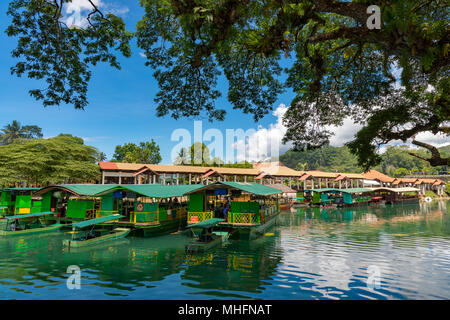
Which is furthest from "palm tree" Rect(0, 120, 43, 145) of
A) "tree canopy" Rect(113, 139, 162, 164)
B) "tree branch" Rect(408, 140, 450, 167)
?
"tree branch" Rect(408, 140, 450, 167)

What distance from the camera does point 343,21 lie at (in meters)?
11.4

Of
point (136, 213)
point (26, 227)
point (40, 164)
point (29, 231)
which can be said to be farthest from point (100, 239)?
Answer: point (40, 164)

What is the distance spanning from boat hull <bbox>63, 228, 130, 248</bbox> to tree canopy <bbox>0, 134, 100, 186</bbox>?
21.8m

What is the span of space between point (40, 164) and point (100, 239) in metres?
24.9

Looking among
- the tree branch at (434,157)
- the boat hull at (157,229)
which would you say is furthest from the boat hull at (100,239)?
the tree branch at (434,157)

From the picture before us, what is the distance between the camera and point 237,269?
11.2 metres

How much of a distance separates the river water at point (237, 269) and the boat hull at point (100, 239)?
0.59 m

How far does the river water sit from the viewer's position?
28.6ft

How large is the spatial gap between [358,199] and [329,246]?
3417 centimetres

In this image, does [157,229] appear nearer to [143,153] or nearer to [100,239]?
[100,239]

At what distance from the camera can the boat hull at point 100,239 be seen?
1484 cm

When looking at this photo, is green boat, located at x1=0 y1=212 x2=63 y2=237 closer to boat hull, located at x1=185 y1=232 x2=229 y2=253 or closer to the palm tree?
boat hull, located at x1=185 y1=232 x2=229 y2=253
